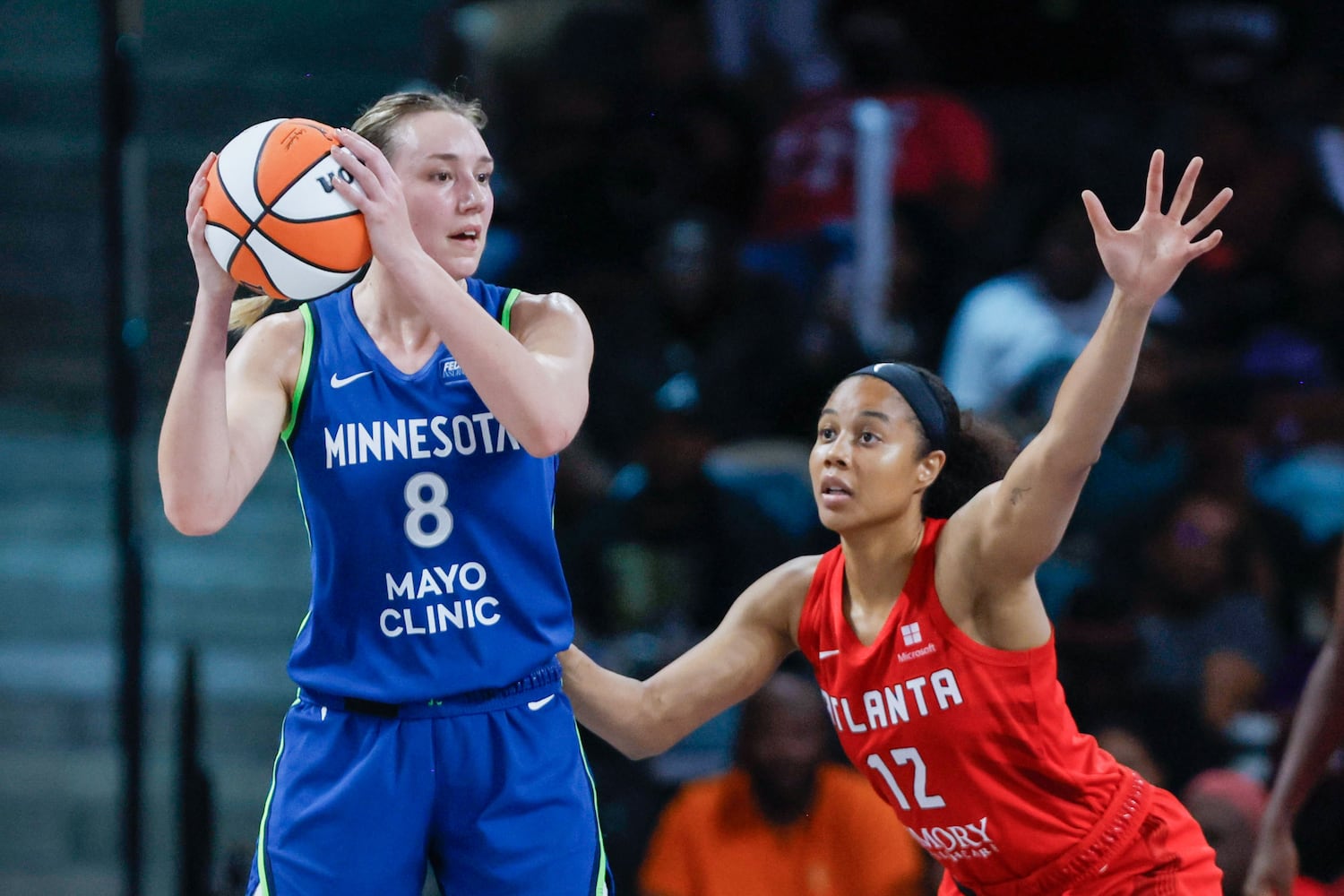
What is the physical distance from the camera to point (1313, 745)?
12.0ft

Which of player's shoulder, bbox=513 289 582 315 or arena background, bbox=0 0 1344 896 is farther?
arena background, bbox=0 0 1344 896

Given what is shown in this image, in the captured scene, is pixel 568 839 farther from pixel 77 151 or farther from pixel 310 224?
pixel 77 151

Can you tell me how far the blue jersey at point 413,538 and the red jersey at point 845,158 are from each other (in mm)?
4318

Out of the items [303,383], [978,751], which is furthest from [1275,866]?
[303,383]

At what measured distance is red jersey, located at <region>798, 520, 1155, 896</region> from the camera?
3.06 metres

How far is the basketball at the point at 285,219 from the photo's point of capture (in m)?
2.59

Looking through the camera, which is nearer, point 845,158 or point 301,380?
point 301,380

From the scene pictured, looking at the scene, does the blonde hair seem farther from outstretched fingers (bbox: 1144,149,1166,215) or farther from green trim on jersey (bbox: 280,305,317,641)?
outstretched fingers (bbox: 1144,149,1166,215)

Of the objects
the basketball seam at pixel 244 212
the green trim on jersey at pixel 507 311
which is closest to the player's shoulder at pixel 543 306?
the green trim on jersey at pixel 507 311

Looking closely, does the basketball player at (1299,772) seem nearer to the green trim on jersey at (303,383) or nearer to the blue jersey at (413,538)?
the blue jersey at (413,538)

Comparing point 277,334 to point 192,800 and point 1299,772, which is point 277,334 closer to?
point 192,800

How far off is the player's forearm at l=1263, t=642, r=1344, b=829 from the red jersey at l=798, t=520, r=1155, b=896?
66 cm

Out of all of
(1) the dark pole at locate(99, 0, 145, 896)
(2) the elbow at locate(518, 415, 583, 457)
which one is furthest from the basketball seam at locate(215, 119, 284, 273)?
(1) the dark pole at locate(99, 0, 145, 896)

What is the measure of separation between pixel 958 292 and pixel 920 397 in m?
3.85
